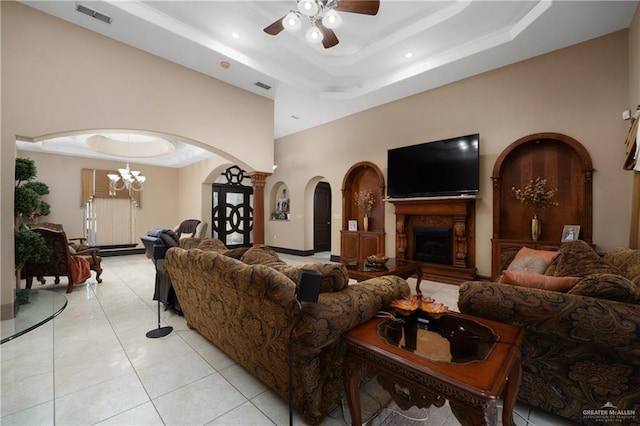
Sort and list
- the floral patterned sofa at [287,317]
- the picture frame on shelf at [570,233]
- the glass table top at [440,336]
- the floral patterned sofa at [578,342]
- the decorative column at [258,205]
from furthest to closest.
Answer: the decorative column at [258,205]
the picture frame on shelf at [570,233]
the floral patterned sofa at [287,317]
the floral patterned sofa at [578,342]
the glass table top at [440,336]

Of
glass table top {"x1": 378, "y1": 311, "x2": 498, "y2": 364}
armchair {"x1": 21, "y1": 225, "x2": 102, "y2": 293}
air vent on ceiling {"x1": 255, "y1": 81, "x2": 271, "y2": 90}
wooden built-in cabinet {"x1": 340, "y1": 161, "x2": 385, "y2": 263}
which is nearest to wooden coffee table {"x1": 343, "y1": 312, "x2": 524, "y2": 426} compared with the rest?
glass table top {"x1": 378, "y1": 311, "x2": 498, "y2": 364}

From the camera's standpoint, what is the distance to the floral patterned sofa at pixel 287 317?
1.41 m

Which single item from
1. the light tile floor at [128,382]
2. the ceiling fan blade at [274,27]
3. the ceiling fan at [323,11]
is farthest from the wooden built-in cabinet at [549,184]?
the ceiling fan blade at [274,27]

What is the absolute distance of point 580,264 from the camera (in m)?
2.26

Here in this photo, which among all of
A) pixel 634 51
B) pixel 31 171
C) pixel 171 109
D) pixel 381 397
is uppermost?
pixel 634 51

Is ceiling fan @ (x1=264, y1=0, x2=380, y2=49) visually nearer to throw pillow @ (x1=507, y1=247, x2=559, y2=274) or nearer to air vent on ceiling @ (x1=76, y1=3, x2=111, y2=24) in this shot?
air vent on ceiling @ (x1=76, y1=3, x2=111, y2=24)

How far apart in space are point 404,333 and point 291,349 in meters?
0.61

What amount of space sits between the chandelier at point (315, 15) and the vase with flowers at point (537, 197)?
Result: 151 inches

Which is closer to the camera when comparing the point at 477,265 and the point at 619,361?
the point at 619,361

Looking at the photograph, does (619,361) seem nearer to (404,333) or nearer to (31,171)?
(404,333)

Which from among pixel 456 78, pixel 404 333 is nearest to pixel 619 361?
pixel 404 333

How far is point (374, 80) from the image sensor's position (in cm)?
507

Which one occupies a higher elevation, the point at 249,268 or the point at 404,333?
the point at 249,268

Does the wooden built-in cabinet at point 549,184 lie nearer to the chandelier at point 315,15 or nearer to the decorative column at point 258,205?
the chandelier at point 315,15
